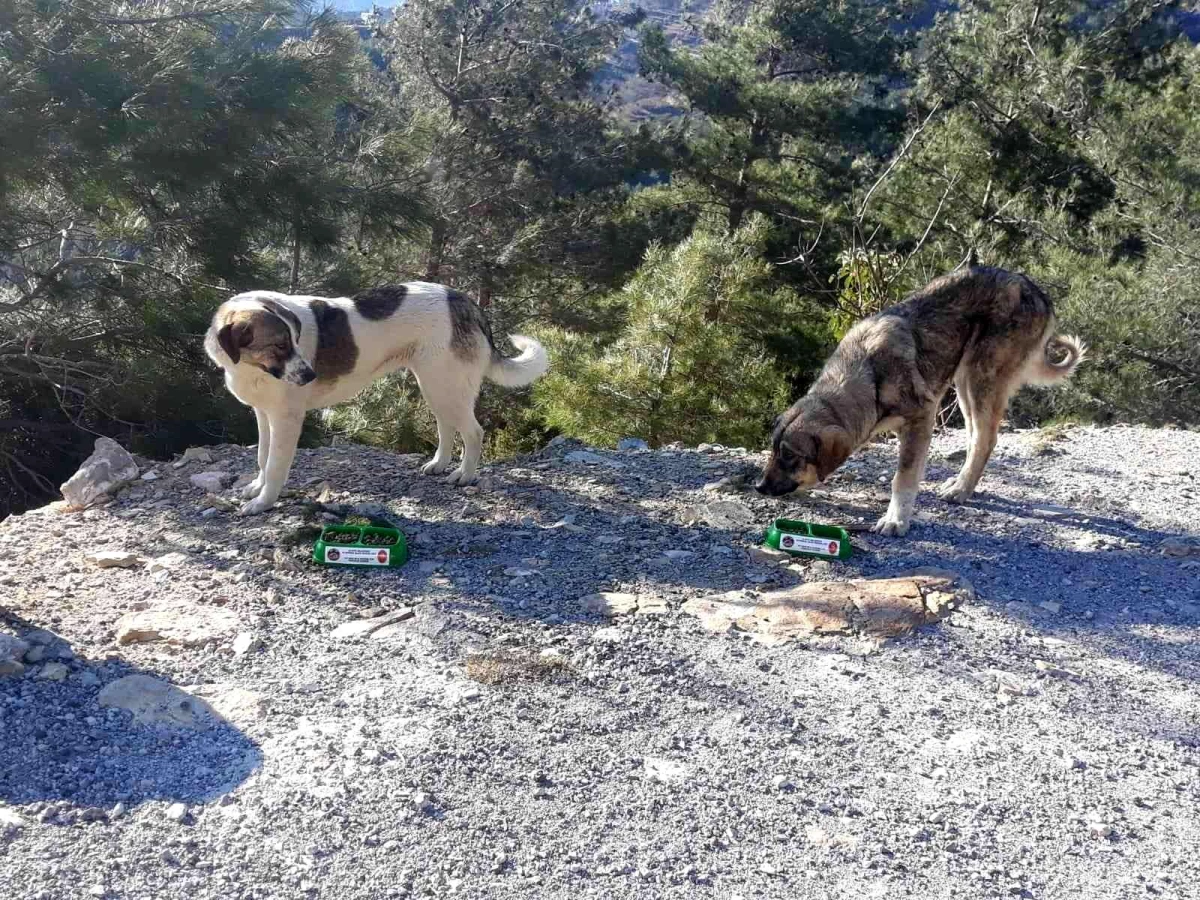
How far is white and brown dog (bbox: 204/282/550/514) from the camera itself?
5.36m

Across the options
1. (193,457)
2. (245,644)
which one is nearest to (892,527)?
(245,644)

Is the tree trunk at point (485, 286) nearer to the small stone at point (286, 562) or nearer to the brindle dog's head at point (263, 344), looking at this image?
the brindle dog's head at point (263, 344)

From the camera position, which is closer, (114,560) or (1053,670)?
(1053,670)

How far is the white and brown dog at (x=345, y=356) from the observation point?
211 inches

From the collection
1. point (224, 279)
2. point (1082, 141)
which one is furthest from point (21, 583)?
point (1082, 141)

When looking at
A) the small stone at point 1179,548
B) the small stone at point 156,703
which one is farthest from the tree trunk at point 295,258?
the small stone at point 1179,548

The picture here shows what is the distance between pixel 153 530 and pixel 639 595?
9.30 feet

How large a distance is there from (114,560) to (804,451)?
3761 millimetres

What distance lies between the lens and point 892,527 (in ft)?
18.7

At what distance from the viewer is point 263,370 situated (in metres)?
5.41

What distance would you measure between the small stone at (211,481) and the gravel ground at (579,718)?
1.33ft

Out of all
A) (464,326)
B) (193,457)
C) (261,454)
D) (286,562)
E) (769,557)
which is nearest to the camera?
(286,562)

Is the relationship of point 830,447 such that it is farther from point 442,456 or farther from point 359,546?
point 359,546

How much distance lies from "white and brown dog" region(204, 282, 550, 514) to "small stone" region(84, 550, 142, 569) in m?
0.75
